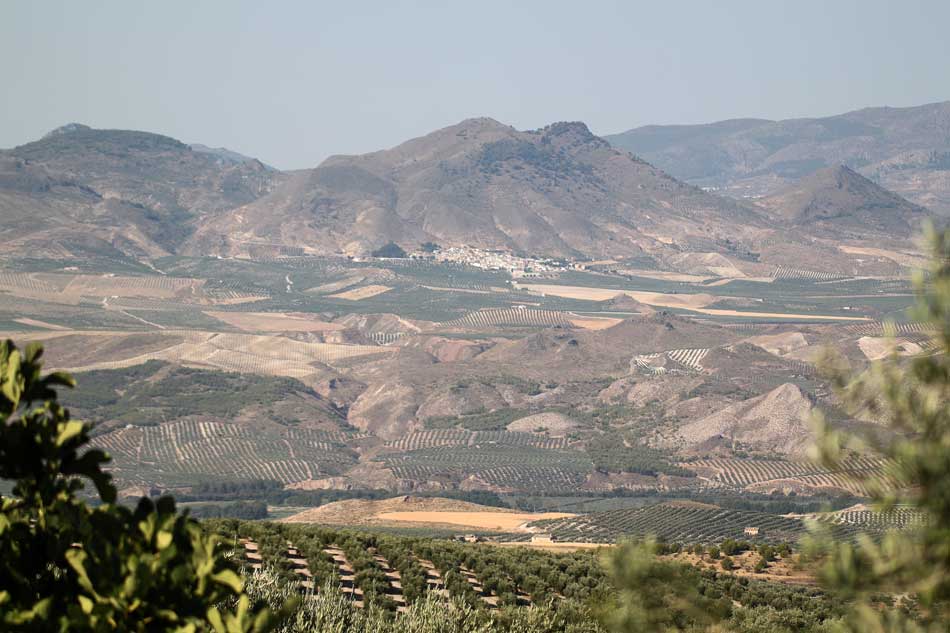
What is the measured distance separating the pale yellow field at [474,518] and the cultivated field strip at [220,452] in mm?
32716

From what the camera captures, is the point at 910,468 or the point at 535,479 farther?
the point at 535,479

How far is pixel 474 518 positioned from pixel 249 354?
310ft

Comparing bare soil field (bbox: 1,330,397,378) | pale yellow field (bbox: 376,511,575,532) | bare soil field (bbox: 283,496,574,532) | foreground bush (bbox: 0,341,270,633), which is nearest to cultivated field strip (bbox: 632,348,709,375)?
bare soil field (bbox: 1,330,397,378)

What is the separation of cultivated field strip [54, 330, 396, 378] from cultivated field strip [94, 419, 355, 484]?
31.1 meters

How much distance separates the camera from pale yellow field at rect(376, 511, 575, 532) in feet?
227

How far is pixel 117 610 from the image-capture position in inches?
228

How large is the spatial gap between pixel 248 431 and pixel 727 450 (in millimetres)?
46492

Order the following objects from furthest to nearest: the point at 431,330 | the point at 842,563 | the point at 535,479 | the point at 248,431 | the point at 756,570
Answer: the point at 431,330
the point at 248,431
the point at 535,479
the point at 756,570
the point at 842,563

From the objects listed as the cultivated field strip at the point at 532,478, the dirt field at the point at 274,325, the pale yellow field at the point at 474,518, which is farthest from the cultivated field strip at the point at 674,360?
the pale yellow field at the point at 474,518

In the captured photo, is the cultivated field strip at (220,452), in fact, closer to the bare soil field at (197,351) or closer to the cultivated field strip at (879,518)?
the bare soil field at (197,351)

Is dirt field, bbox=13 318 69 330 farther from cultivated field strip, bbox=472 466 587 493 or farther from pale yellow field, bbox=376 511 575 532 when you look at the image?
pale yellow field, bbox=376 511 575 532

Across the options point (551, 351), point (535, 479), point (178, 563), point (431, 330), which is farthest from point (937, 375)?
point (431, 330)

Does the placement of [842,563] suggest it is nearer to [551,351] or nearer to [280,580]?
[280,580]

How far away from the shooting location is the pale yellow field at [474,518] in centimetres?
6906
